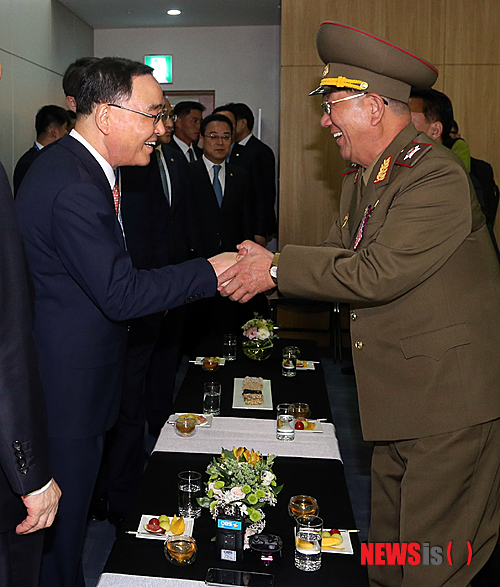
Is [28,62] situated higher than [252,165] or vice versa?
[28,62]

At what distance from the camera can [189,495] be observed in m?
1.73

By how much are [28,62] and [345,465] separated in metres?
5.45

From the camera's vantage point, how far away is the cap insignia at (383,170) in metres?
2.02

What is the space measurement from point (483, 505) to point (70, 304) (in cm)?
141

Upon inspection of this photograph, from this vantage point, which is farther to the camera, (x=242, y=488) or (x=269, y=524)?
(x=269, y=524)

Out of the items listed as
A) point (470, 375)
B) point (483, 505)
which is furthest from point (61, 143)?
point (483, 505)

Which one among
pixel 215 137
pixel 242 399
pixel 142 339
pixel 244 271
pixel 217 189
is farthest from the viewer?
pixel 217 189

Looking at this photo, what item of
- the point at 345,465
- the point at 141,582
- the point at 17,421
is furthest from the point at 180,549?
the point at 345,465

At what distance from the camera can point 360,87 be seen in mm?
2035

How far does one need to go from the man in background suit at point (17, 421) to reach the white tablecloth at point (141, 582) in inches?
7.9

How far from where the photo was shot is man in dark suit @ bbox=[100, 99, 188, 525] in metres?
2.99

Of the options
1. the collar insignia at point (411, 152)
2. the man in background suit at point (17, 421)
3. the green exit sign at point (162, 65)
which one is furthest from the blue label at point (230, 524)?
the green exit sign at point (162, 65)

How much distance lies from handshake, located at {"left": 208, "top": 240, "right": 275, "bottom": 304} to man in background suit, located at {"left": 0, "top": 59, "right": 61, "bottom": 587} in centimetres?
103

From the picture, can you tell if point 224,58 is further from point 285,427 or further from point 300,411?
point 285,427
